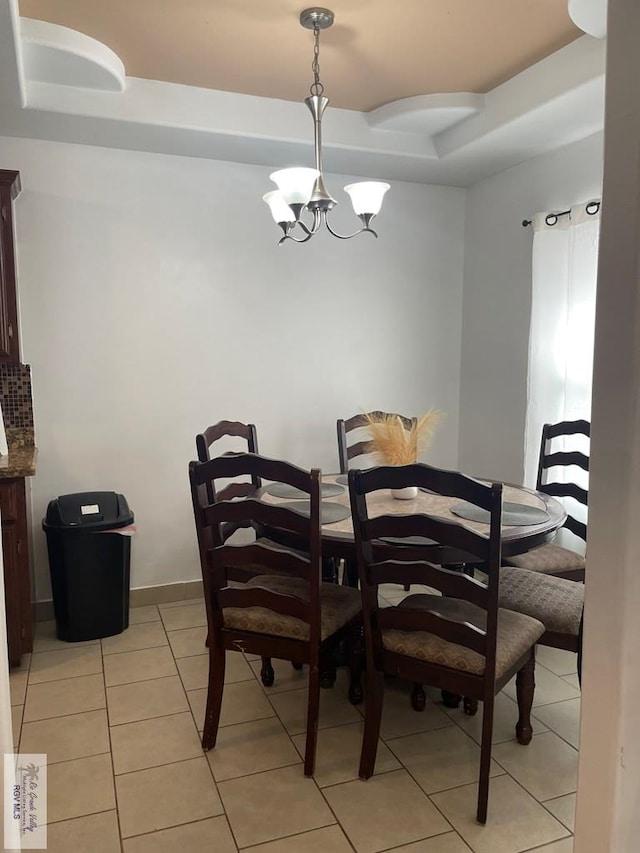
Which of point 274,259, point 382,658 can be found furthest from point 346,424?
point 382,658

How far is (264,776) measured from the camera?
2188 mm

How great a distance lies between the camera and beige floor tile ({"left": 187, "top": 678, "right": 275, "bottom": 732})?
2.53 meters

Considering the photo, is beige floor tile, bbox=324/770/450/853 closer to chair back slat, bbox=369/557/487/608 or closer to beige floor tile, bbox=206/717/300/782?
beige floor tile, bbox=206/717/300/782

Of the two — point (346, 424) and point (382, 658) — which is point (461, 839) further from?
point (346, 424)

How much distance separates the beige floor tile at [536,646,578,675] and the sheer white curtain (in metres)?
0.70

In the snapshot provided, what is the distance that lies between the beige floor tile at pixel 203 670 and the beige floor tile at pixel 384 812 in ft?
2.72

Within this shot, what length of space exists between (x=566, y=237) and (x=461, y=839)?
106 inches

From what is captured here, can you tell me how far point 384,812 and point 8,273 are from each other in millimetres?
2685

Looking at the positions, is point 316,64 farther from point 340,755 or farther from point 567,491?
point 340,755

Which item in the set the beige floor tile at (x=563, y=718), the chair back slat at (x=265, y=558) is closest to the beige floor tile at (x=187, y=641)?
the chair back slat at (x=265, y=558)

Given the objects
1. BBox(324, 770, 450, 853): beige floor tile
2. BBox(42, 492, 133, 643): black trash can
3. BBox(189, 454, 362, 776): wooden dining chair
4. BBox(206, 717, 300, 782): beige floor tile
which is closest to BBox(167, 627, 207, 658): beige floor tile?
BBox(42, 492, 133, 643): black trash can

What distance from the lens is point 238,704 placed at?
263cm

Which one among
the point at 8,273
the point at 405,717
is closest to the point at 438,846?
the point at 405,717

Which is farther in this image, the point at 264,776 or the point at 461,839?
the point at 264,776
